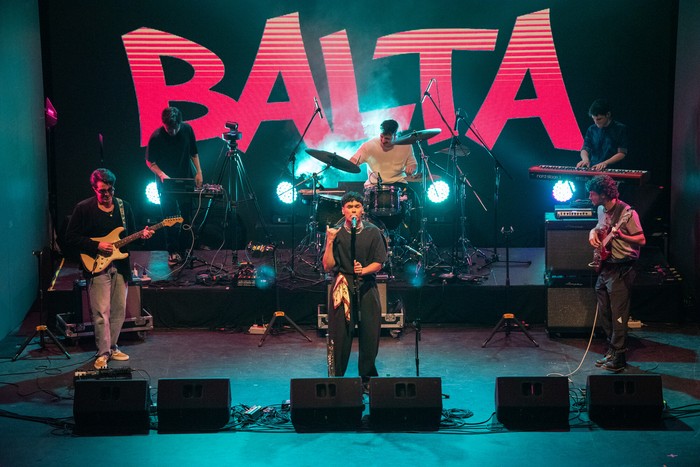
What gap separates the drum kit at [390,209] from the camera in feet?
37.3

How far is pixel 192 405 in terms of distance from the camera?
299 inches

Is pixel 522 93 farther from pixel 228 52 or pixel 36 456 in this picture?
pixel 36 456

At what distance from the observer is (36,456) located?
7148mm

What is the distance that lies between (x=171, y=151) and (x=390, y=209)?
3.24m

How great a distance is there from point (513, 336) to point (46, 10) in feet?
29.6

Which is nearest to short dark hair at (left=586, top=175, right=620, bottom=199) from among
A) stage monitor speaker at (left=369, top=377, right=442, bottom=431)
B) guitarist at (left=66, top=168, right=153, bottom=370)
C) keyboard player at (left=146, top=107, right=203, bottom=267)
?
stage monitor speaker at (left=369, top=377, right=442, bottom=431)

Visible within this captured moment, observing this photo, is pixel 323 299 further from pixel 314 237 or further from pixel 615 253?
pixel 615 253

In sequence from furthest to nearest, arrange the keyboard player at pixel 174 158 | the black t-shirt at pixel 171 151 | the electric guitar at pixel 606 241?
the black t-shirt at pixel 171 151 → the keyboard player at pixel 174 158 → the electric guitar at pixel 606 241

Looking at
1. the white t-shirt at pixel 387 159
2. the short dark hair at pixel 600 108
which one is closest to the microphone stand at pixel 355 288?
the white t-shirt at pixel 387 159

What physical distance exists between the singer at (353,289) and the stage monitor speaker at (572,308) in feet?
10.3

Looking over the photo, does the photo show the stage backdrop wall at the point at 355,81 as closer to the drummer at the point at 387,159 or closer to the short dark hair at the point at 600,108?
the drummer at the point at 387,159

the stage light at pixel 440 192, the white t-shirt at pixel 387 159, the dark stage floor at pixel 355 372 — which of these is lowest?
the dark stage floor at pixel 355 372

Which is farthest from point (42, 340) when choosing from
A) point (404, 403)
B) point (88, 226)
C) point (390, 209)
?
point (404, 403)

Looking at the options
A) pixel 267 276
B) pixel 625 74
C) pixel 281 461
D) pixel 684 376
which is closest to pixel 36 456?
pixel 281 461
